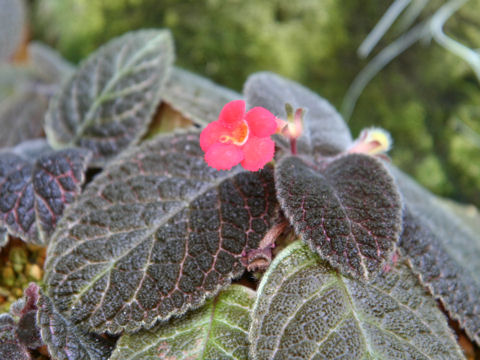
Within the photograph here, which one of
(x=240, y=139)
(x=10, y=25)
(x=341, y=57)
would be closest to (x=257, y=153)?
(x=240, y=139)

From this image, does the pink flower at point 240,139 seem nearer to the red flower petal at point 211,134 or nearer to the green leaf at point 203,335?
the red flower petal at point 211,134

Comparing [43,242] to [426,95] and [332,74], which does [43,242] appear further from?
[426,95]

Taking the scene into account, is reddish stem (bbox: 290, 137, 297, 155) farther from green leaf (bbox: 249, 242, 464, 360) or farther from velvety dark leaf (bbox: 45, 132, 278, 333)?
green leaf (bbox: 249, 242, 464, 360)

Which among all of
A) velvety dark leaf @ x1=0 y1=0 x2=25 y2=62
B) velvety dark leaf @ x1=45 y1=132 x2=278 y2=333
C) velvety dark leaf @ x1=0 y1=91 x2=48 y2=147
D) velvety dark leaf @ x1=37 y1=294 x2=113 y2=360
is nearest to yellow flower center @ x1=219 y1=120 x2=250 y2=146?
velvety dark leaf @ x1=45 y1=132 x2=278 y2=333

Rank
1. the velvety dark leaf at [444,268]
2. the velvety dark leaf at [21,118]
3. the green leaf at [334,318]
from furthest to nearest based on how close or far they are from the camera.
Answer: the velvety dark leaf at [21,118]
the velvety dark leaf at [444,268]
the green leaf at [334,318]

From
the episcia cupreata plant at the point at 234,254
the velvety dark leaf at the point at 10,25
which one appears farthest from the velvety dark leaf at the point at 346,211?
the velvety dark leaf at the point at 10,25
